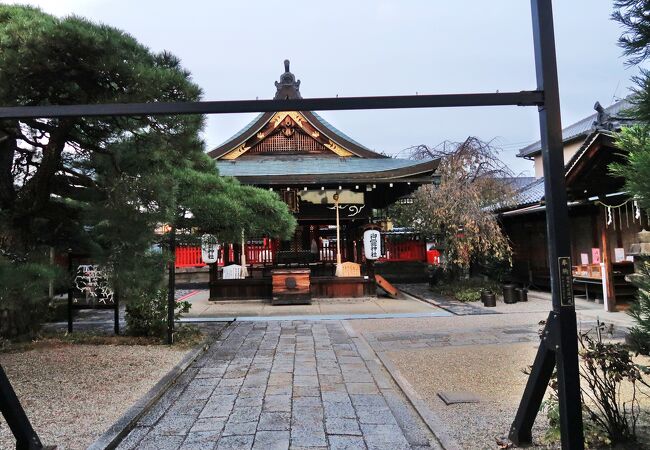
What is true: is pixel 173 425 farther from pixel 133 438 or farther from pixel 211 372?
pixel 211 372

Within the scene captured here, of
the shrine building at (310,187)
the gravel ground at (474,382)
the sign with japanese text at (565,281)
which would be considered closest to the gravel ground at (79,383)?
the gravel ground at (474,382)

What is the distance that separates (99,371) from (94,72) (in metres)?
3.64

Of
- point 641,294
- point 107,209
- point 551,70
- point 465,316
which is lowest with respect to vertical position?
point 465,316

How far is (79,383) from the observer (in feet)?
17.0

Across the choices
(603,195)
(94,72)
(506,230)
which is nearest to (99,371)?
(94,72)

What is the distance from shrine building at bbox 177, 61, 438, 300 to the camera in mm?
13656

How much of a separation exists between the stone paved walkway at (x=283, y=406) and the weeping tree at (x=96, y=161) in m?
1.70

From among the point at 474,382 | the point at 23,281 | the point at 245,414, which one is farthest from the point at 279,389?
the point at 23,281

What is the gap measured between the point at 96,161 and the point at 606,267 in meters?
11.1

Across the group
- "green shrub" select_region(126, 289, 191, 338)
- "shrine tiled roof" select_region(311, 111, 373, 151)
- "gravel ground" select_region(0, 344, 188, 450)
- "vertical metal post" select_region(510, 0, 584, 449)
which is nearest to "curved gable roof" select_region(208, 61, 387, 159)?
"shrine tiled roof" select_region(311, 111, 373, 151)

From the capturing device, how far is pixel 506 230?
18.8 metres

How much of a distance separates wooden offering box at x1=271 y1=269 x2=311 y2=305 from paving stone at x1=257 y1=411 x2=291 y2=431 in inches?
350

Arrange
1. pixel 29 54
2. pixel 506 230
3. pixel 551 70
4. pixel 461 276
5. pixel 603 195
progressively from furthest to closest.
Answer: pixel 506 230
pixel 461 276
pixel 603 195
pixel 29 54
pixel 551 70

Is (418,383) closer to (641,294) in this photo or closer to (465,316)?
(641,294)
